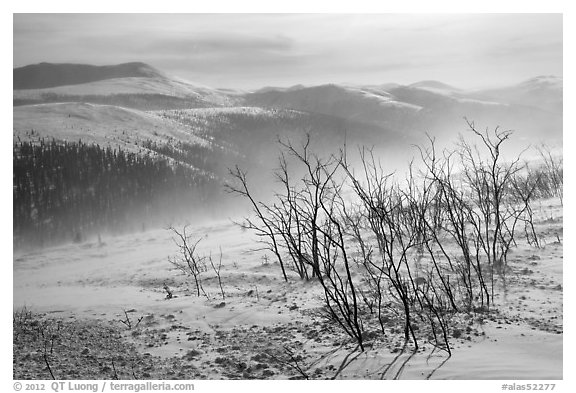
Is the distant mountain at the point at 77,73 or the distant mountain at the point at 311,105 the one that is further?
the distant mountain at the point at 311,105

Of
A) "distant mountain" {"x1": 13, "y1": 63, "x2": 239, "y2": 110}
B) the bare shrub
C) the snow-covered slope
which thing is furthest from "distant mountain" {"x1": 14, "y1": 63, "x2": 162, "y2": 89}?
the bare shrub

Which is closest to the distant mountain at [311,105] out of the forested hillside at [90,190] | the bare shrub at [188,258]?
the forested hillside at [90,190]

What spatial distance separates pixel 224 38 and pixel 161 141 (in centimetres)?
161

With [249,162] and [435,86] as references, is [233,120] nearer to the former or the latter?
[249,162]

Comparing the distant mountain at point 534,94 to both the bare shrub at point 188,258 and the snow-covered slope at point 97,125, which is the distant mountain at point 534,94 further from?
the bare shrub at point 188,258

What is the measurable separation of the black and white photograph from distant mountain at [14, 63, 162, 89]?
3 cm

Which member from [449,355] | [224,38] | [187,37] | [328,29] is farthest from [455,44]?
[449,355]

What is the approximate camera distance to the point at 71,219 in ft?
19.6

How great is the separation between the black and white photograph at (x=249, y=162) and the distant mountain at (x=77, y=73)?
0.03 meters

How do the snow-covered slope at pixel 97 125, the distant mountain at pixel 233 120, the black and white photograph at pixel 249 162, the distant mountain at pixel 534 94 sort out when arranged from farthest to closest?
the distant mountain at pixel 233 120 < the snow-covered slope at pixel 97 125 < the distant mountain at pixel 534 94 < the black and white photograph at pixel 249 162

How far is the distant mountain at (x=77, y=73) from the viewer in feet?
18.8

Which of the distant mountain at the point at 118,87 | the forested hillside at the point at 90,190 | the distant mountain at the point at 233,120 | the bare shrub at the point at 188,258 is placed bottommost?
the bare shrub at the point at 188,258
